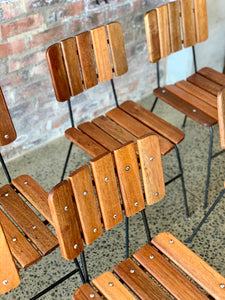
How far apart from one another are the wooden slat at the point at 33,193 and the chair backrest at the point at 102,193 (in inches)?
12.4

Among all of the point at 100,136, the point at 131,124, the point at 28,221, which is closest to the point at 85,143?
the point at 100,136

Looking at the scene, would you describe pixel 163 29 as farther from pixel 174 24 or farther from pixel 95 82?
pixel 95 82

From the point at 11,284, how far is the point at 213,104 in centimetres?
143

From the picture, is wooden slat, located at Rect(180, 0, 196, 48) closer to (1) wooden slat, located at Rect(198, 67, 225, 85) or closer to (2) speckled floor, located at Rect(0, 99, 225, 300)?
(1) wooden slat, located at Rect(198, 67, 225, 85)

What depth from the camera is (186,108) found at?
2.39m

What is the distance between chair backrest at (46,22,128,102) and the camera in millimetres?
2100

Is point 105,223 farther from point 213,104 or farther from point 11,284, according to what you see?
point 213,104

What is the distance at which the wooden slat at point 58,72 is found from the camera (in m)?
2.06

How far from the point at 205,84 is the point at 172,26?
38 centimetres

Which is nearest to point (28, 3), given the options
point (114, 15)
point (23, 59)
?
point (23, 59)

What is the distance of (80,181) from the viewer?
1.47 m

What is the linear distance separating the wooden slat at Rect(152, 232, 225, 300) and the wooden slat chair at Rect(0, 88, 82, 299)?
1.15 feet

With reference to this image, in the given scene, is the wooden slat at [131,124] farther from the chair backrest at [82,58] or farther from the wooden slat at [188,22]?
the wooden slat at [188,22]

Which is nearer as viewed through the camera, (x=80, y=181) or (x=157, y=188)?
(x=80, y=181)
